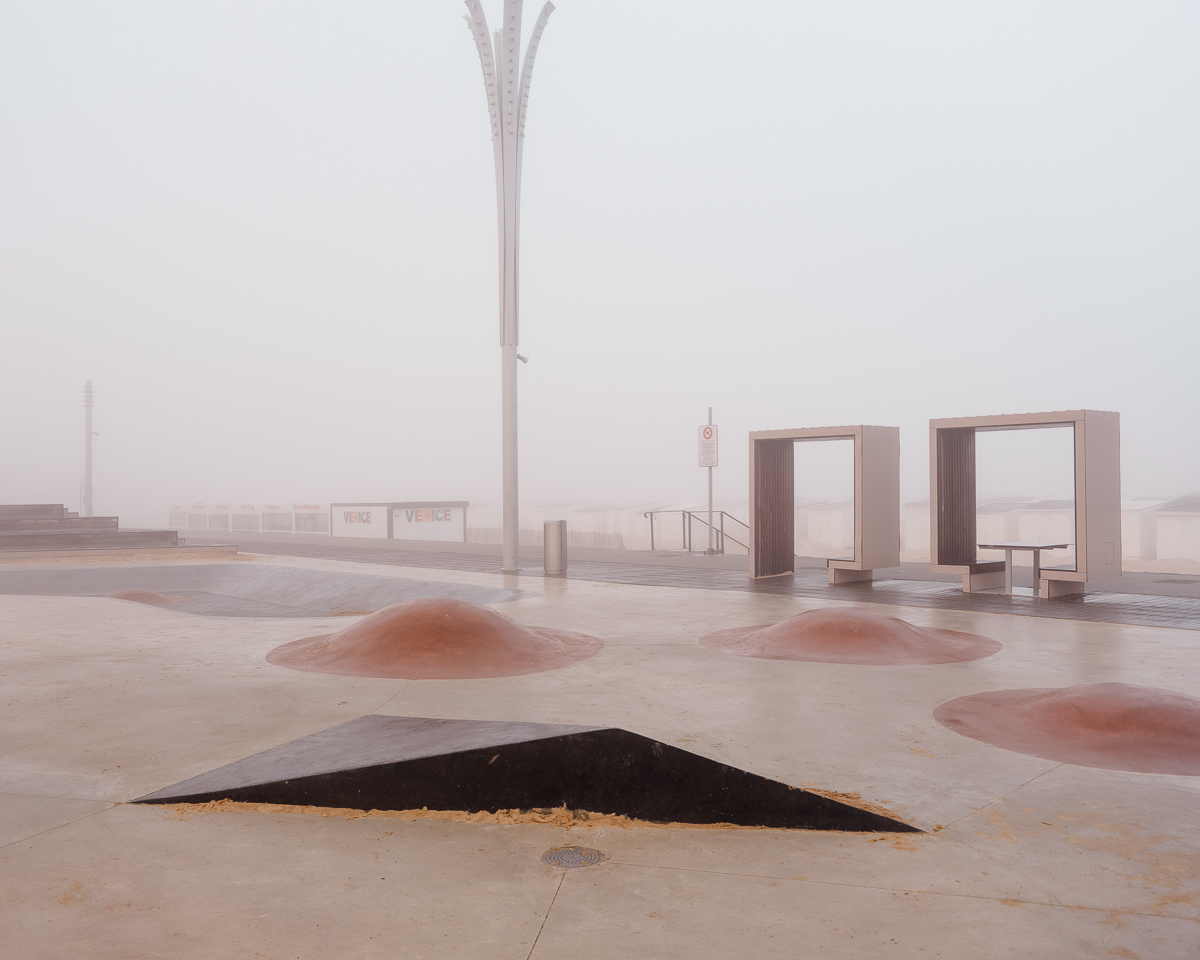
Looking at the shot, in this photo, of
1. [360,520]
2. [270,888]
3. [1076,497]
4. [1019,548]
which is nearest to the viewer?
[270,888]

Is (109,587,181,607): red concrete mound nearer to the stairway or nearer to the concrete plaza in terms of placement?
the stairway

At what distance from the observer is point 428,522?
28594 millimetres

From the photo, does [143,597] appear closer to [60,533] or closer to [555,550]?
[555,550]

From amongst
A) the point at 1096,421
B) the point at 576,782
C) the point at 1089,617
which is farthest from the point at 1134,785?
the point at 1096,421

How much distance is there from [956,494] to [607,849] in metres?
9.85

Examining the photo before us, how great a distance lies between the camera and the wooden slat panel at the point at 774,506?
1317 cm

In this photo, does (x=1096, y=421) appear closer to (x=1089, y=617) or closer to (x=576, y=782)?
(x=1089, y=617)

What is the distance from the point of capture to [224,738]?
4.57 metres

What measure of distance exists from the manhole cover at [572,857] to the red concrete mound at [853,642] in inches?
145

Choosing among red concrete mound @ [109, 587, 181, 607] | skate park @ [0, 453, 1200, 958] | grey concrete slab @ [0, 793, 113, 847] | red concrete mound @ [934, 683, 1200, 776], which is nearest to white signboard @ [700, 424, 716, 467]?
red concrete mound @ [109, 587, 181, 607]

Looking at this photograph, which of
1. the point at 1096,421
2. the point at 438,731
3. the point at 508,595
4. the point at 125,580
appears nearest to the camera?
the point at 438,731

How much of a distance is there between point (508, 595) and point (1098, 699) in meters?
7.41

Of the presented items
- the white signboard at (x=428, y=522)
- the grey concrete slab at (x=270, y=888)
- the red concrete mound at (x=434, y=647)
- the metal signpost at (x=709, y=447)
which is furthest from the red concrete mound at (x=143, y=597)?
the white signboard at (x=428, y=522)

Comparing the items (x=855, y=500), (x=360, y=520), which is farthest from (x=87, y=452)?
(x=855, y=500)
